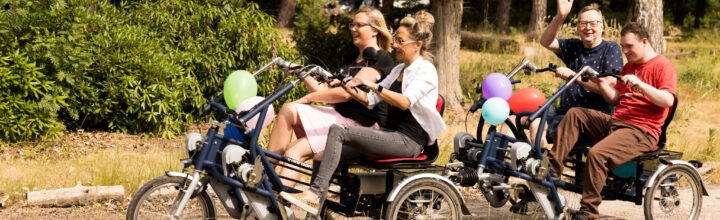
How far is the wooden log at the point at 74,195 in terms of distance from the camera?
5473mm

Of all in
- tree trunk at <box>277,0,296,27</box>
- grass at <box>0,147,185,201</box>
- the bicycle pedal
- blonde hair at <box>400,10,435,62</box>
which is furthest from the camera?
tree trunk at <box>277,0,296,27</box>

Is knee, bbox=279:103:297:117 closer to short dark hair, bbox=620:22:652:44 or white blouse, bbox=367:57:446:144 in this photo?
white blouse, bbox=367:57:446:144

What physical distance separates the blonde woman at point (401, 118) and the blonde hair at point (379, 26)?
0.45 m

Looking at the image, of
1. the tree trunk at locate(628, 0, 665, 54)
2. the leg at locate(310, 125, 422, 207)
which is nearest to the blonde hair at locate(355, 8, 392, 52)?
the leg at locate(310, 125, 422, 207)

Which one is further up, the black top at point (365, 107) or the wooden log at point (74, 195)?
the black top at point (365, 107)

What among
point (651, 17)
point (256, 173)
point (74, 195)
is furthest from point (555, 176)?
point (651, 17)

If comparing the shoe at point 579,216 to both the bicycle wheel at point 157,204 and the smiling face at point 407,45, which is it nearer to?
the smiling face at point 407,45

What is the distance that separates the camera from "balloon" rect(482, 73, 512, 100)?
16.2ft

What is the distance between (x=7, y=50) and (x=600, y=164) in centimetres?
586

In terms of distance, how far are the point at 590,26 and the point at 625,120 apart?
2.71ft

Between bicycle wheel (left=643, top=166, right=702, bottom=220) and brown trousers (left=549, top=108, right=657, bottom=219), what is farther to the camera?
bicycle wheel (left=643, top=166, right=702, bottom=220)

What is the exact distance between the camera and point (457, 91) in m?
11.6

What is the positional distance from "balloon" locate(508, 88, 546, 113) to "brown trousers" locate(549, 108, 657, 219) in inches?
13.0

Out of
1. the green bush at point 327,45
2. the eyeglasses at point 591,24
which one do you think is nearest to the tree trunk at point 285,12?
the green bush at point 327,45
